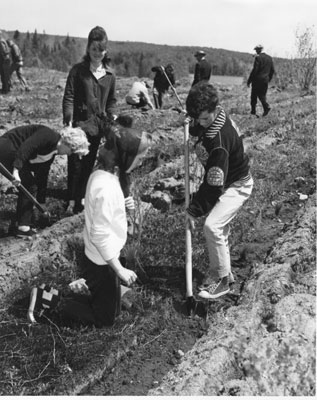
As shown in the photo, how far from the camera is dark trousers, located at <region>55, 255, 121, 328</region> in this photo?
135 inches

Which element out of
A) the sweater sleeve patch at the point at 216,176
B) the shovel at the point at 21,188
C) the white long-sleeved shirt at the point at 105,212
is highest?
the sweater sleeve patch at the point at 216,176

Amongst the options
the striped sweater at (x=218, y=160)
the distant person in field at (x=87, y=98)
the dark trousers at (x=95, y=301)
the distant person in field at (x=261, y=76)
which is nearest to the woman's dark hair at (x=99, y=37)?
the distant person in field at (x=87, y=98)

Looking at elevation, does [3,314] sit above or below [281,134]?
below

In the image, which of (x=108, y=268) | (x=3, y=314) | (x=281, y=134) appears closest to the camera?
(x=108, y=268)

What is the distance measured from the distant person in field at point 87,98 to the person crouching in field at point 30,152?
506 millimetres

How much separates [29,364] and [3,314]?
2.08 ft

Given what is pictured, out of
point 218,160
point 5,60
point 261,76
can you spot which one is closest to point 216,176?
point 218,160

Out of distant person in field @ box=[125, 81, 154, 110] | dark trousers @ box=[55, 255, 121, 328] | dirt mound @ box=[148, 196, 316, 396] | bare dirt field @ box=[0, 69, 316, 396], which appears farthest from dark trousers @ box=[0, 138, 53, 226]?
distant person in field @ box=[125, 81, 154, 110]

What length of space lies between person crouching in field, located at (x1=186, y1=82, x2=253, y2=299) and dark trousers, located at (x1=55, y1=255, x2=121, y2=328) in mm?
759

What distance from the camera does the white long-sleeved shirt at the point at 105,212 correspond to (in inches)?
121

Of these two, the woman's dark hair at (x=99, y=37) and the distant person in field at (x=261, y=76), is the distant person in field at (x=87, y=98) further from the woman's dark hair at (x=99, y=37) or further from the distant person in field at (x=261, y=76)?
the distant person in field at (x=261, y=76)

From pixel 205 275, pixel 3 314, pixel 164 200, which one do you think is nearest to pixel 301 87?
pixel 164 200

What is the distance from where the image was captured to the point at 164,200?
5.61m

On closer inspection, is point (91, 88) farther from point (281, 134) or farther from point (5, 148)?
point (281, 134)
